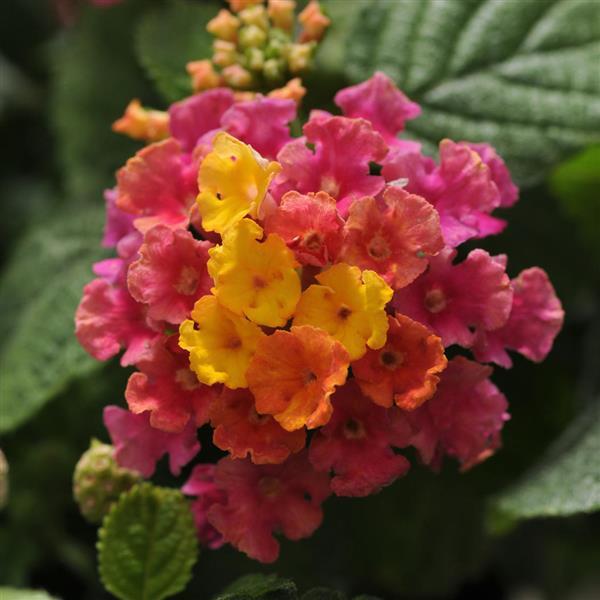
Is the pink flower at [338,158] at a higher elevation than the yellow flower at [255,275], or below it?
higher

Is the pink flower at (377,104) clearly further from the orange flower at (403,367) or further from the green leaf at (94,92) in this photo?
the green leaf at (94,92)

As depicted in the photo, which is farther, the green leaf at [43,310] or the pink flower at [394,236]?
the green leaf at [43,310]

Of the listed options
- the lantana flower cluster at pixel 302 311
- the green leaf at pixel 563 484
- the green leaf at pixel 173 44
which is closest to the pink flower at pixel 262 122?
the lantana flower cluster at pixel 302 311

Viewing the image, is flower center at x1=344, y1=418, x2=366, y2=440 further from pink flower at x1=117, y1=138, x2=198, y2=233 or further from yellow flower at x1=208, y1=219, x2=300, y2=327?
pink flower at x1=117, y1=138, x2=198, y2=233

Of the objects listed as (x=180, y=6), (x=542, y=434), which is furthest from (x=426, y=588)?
(x=180, y=6)

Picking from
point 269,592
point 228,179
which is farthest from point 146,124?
point 269,592

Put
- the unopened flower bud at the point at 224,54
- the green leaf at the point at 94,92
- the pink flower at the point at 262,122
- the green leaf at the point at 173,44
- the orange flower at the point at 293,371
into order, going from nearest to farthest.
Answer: the orange flower at the point at 293,371
the pink flower at the point at 262,122
the unopened flower bud at the point at 224,54
the green leaf at the point at 173,44
the green leaf at the point at 94,92

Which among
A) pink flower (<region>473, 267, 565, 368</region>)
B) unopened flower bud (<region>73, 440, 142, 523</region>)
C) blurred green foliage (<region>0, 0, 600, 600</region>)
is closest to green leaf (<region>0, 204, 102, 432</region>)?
blurred green foliage (<region>0, 0, 600, 600</region>)
